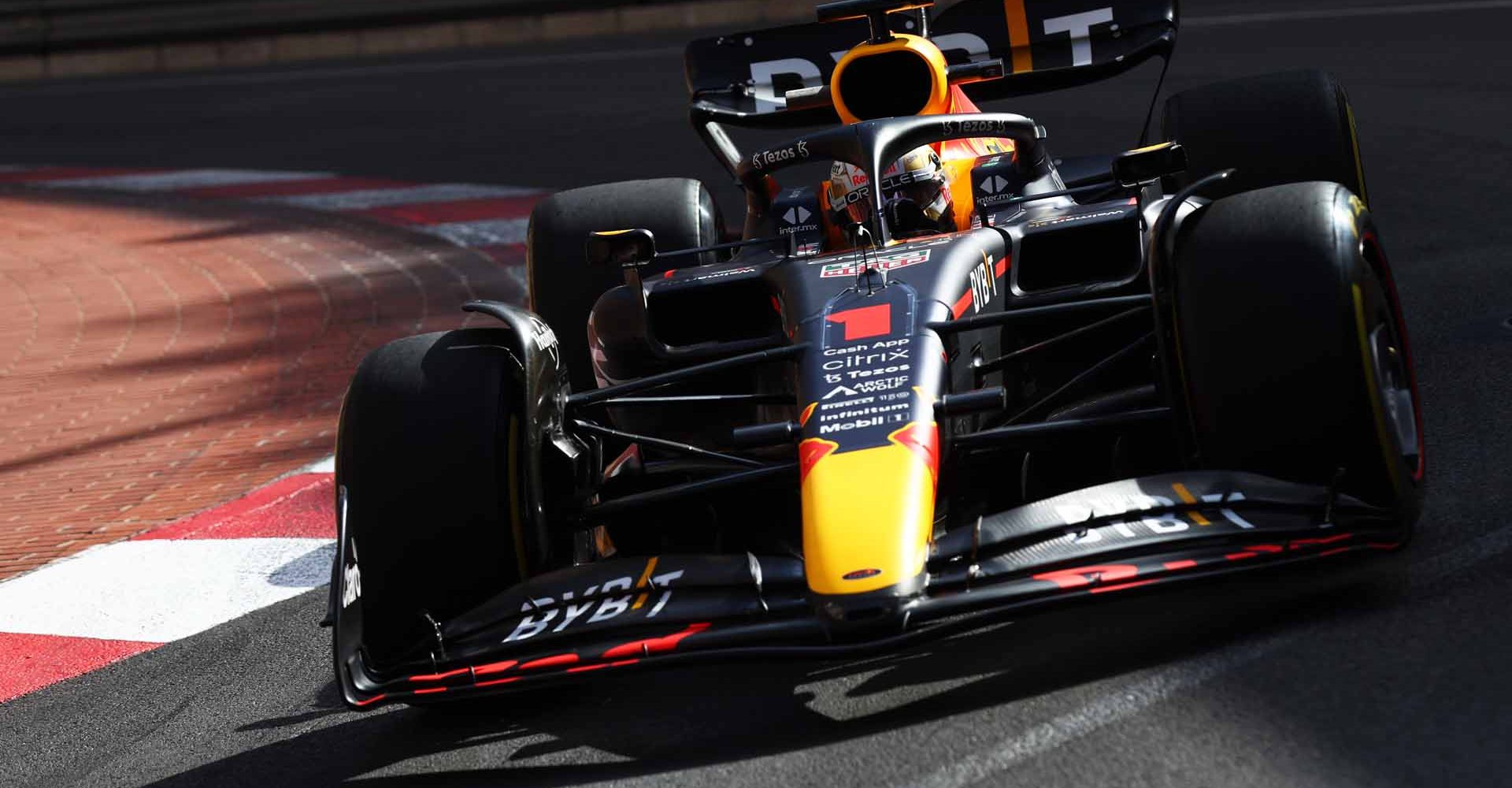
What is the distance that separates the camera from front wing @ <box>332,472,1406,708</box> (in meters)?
3.54

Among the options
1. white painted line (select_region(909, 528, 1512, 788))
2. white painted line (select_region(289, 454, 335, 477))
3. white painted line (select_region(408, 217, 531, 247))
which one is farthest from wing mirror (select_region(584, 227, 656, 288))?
white painted line (select_region(408, 217, 531, 247))

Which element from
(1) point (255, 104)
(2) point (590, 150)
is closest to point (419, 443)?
(2) point (590, 150)

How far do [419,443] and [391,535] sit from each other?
216 millimetres

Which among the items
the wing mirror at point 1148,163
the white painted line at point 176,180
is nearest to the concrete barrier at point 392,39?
the white painted line at point 176,180

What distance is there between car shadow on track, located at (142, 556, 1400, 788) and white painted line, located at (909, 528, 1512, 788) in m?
0.05

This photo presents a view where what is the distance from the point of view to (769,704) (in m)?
3.90

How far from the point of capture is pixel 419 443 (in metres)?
4.19

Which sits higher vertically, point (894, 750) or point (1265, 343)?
point (1265, 343)

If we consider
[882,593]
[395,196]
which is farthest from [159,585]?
[395,196]

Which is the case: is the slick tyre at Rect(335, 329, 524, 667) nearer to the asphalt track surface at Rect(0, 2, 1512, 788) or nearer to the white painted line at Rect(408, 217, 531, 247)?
the asphalt track surface at Rect(0, 2, 1512, 788)

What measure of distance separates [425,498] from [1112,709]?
1607 millimetres

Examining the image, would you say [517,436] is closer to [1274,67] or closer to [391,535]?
[391,535]

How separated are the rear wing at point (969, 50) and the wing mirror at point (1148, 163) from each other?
1955mm

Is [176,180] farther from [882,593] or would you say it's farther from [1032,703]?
[1032,703]
